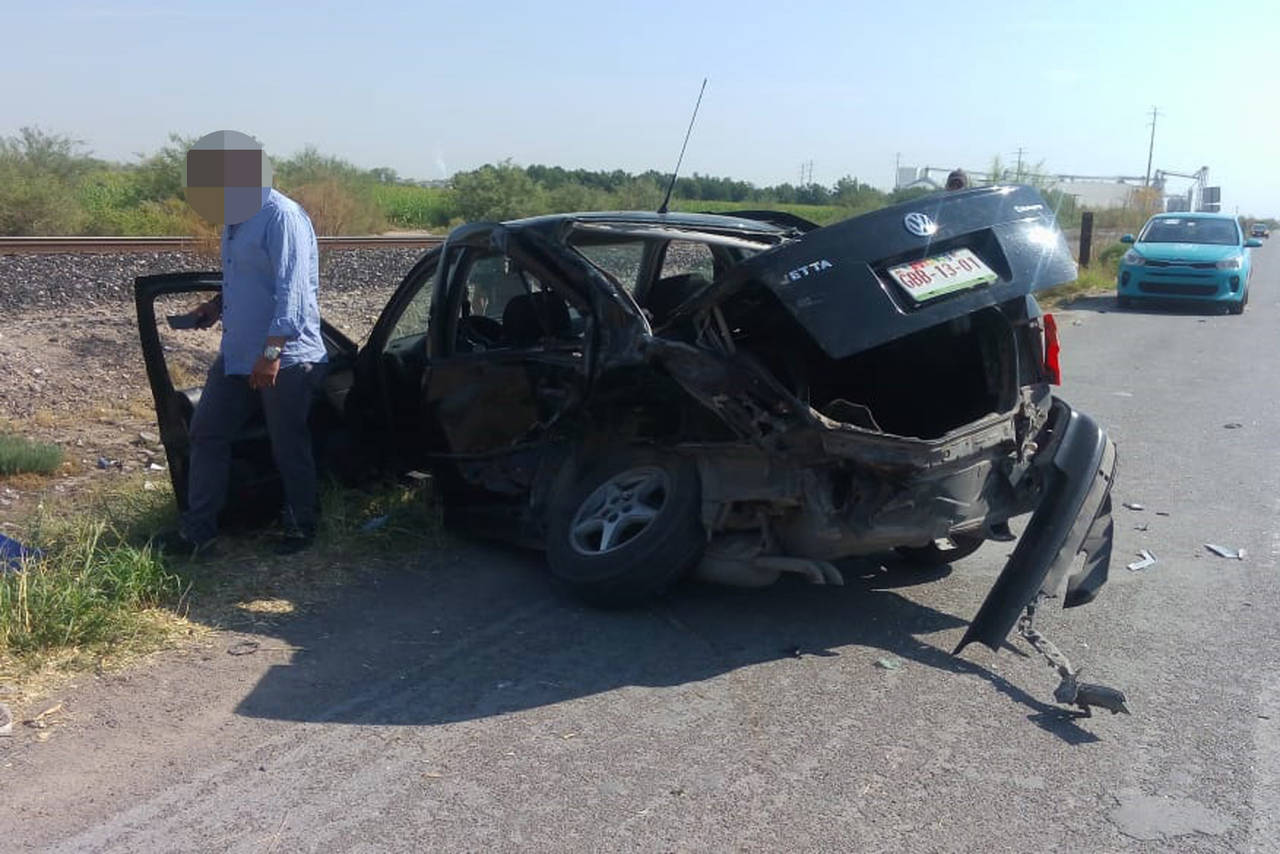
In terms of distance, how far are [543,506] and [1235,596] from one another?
3.12 m

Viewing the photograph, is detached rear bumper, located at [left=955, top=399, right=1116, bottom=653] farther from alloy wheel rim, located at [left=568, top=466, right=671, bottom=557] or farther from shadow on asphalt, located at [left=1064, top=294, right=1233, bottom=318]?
shadow on asphalt, located at [left=1064, top=294, right=1233, bottom=318]

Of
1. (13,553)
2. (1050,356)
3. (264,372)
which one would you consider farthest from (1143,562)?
(13,553)

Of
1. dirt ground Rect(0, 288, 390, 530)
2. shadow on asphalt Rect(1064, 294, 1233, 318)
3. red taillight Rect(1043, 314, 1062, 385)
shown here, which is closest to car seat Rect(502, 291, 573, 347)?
red taillight Rect(1043, 314, 1062, 385)

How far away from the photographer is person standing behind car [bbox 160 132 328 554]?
5.20 m

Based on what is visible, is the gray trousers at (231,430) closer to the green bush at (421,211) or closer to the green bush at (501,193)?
the green bush at (501,193)

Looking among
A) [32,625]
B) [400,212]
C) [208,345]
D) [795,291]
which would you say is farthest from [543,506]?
[400,212]

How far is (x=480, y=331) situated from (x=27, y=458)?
336 cm

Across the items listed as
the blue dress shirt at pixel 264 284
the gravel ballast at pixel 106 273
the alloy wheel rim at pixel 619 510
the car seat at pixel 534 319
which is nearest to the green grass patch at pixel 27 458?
the blue dress shirt at pixel 264 284

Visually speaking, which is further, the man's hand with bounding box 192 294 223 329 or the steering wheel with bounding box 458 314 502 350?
the steering wheel with bounding box 458 314 502 350

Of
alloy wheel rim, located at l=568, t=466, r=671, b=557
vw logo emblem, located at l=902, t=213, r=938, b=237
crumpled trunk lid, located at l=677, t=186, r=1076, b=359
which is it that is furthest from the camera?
alloy wheel rim, located at l=568, t=466, r=671, b=557

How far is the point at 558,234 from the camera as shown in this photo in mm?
5148

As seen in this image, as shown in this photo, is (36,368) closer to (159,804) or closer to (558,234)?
(558,234)

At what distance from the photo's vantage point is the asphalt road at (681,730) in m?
Result: 3.28

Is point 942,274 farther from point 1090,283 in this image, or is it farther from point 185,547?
point 1090,283
